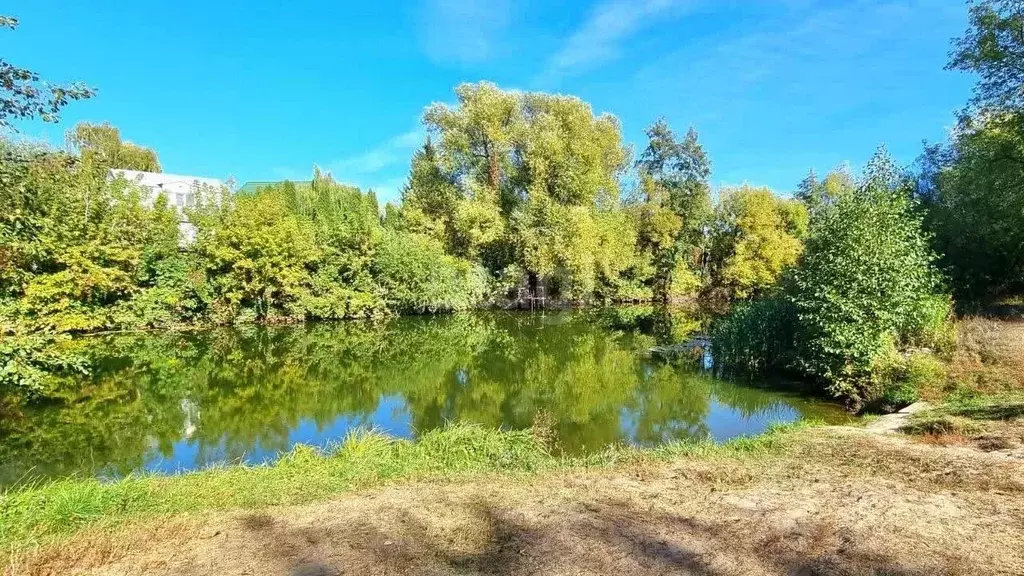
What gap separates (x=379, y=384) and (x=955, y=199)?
85.8ft

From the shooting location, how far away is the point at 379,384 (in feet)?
50.2

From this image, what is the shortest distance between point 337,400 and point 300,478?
7066mm

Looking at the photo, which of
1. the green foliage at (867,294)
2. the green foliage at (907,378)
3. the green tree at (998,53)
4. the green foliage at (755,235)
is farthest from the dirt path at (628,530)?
the green foliage at (755,235)

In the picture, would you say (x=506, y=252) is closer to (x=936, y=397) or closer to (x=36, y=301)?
(x=36, y=301)

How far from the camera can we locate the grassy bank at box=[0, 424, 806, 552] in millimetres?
5473

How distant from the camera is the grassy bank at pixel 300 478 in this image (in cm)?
547

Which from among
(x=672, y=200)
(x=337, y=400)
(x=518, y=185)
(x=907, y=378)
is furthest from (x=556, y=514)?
(x=672, y=200)

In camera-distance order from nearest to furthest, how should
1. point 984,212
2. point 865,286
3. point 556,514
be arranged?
point 556,514 → point 865,286 → point 984,212

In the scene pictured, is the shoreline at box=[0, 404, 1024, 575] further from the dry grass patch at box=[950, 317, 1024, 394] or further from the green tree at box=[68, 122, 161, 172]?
the green tree at box=[68, 122, 161, 172]

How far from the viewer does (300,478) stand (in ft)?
22.4

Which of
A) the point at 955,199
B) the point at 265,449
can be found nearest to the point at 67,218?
the point at 265,449

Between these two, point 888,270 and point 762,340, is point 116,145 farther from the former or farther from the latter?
point 888,270

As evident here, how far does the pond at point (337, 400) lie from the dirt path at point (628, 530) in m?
4.12

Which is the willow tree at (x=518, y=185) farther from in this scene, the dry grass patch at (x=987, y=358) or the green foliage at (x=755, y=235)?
the dry grass patch at (x=987, y=358)
